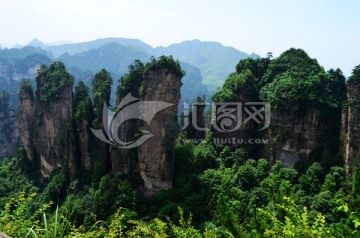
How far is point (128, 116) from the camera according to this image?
20000mm

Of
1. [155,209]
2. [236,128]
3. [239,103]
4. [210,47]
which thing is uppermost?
[210,47]

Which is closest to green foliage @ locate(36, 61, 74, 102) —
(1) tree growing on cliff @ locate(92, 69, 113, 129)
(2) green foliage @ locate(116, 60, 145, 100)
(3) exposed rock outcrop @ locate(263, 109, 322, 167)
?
(1) tree growing on cliff @ locate(92, 69, 113, 129)

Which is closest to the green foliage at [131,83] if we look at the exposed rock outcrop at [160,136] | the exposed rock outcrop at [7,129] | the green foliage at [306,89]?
the exposed rock outcrop at [160,136]

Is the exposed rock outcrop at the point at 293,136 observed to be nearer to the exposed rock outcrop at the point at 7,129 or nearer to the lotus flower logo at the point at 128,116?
the lotus flower logo at the point at 128,116

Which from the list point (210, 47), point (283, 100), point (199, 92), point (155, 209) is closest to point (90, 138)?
point (155, 209)

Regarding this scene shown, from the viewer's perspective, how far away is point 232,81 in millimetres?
23281

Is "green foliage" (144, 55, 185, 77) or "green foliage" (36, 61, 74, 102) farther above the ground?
"green foliage" (144, 55, 185, 77)

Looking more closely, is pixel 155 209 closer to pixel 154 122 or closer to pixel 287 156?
pixel 154 122

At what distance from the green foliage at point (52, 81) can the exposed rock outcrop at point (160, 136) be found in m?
8.27

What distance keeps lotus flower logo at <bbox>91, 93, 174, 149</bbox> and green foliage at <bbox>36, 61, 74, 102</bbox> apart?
518cm

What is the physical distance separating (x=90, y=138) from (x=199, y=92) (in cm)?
8761

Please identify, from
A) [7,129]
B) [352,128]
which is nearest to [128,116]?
[352,128]

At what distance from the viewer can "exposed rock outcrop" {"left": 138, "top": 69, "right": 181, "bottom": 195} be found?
19.0 metres

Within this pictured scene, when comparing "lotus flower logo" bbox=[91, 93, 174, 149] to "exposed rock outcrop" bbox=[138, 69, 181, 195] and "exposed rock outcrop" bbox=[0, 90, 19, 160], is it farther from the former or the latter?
"exposed rock outcrop" bbox=[0, 90, 19, 160]
